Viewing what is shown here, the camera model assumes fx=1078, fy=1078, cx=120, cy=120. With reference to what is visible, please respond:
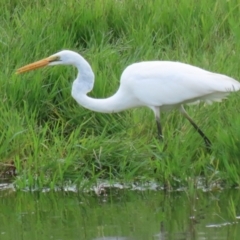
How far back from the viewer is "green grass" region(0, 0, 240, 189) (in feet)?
24.7

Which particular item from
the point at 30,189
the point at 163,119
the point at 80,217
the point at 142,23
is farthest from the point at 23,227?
the point at 142,23

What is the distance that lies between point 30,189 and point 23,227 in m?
0.89

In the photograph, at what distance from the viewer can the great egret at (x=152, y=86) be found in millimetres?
7887

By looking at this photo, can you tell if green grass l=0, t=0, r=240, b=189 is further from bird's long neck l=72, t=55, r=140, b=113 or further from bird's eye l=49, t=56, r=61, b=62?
bird's eye l=49, t=56, r=61, b=62

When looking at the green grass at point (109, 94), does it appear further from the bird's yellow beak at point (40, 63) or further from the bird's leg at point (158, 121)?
the bird's yellow beak at point (40, 63)

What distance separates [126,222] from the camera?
6656 millimetres

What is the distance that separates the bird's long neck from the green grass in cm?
18

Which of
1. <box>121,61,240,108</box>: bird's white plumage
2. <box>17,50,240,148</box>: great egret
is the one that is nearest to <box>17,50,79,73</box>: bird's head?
<box>17,50,240,148</box>: great egret

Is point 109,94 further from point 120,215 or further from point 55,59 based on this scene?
point 120,215

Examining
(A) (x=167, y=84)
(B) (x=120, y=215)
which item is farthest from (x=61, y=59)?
(B) (x=120, y=215)

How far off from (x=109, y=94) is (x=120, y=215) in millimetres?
1973

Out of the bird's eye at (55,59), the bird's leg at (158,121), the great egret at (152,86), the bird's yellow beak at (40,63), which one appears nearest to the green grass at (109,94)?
the bird's leg at (158,121)

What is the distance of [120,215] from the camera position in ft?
22.5

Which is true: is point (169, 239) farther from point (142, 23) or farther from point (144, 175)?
point (142, 23)
